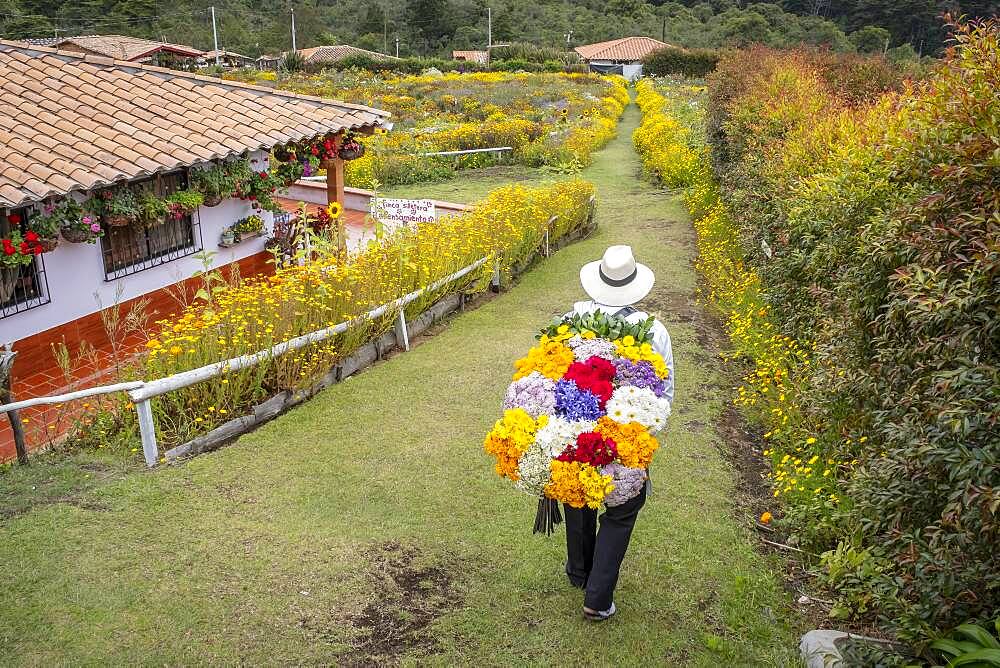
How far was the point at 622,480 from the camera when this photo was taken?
12.0ft

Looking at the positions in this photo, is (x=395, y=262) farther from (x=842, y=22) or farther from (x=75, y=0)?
(x=842, y=22)

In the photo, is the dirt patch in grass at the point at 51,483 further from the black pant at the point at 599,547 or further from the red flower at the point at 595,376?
the red flower at the point at 595,376

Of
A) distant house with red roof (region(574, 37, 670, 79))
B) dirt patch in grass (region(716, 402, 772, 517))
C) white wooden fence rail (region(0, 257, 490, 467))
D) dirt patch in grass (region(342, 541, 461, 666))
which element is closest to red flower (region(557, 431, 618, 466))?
dirt patch in grass (region(342, 541, 461, 666))

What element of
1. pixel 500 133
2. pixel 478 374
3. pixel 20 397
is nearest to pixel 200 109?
pixel 20 397

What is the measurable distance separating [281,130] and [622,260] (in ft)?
20.8

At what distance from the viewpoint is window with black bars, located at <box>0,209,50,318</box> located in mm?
7184

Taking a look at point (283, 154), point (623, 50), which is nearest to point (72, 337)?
point (283, 154)

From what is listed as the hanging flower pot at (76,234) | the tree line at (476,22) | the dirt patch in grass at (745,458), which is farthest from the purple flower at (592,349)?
the tree line at (476,22)

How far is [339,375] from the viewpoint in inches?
285

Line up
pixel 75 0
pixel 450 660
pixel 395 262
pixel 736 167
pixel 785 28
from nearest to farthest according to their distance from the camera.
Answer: pixel 450 660 < pixel 395 262 < pixel 736 167 < pixel 75 0 < pixel 785 28

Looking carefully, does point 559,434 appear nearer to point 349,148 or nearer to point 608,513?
point 608,513

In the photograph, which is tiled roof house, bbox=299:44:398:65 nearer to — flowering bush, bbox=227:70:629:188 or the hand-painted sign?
flowering bush, bbox=227:70:629:188

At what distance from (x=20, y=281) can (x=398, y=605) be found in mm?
5579

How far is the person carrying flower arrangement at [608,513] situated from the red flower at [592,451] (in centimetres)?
21
